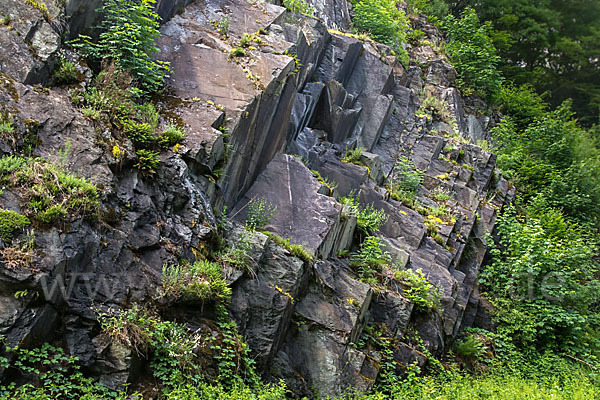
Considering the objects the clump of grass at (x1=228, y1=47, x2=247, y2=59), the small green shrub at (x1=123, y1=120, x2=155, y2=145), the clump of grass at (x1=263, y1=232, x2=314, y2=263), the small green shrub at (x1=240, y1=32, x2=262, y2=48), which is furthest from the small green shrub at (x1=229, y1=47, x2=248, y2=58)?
the clump of grass at (x1=263, y1=232, x2=314, y2=263)

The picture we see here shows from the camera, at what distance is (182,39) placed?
9.18 metres

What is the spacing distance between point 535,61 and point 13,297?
26409 millimetres

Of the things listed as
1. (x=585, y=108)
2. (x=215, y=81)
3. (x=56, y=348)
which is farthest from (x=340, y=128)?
(x=585, y=108)

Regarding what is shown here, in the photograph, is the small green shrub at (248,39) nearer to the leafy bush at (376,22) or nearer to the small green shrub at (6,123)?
the small green shrub at (6,123)

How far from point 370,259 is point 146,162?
4.63m

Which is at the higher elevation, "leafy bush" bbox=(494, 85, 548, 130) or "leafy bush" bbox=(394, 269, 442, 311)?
"leafy bush" bbox=(494, 85, 548, 130)

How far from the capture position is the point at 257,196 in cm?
845

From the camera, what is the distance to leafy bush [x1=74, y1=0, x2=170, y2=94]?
7.62 m

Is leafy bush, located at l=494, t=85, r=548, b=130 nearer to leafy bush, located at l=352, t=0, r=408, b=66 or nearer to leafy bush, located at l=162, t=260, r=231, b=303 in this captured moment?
leafy bush, located at l=352, t=0, r=408, b=66

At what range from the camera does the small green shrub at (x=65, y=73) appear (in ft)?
22.7

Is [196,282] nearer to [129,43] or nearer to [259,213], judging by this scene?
[259,213]

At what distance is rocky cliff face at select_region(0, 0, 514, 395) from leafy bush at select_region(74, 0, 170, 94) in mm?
346

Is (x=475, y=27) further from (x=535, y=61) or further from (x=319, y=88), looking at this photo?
(x=319, y=88)

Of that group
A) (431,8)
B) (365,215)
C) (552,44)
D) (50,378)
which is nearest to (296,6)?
(365,215)
